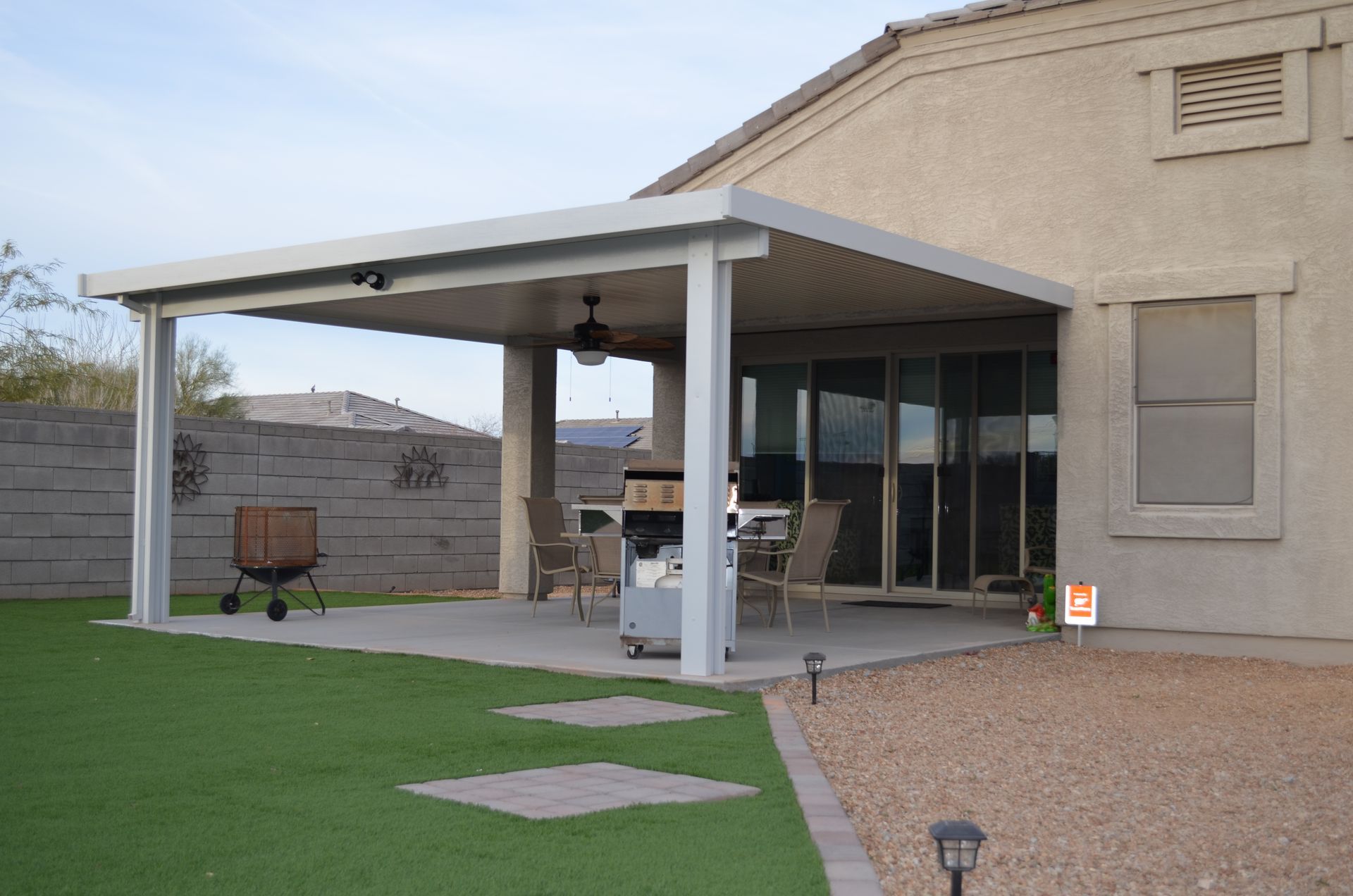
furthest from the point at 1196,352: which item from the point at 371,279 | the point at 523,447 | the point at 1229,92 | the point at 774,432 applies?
the point at 523,447

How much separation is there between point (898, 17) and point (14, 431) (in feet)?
26.7

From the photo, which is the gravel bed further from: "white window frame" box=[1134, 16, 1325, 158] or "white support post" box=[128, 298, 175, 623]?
"white support post" box=[128, 298, 175, 623]

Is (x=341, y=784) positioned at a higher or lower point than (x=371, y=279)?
lower

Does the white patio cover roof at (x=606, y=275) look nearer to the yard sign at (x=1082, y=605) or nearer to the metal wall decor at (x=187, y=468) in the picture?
the yard sign at (x=1082, y=605)

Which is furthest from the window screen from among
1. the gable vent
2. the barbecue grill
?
the barbecue grill

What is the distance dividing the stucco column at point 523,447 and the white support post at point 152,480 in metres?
3.43

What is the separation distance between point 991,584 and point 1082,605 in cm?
201

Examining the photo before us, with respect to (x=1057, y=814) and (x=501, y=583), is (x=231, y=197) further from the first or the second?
(x=1057, y=814)

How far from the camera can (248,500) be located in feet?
42.4

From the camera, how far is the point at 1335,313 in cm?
837

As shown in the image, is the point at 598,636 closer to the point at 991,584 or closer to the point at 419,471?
the point at 991,584

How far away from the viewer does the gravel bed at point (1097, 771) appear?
12.1 ft

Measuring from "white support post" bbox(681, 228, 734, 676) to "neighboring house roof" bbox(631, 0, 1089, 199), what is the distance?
410 cm

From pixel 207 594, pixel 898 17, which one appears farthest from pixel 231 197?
pixel 898 17
